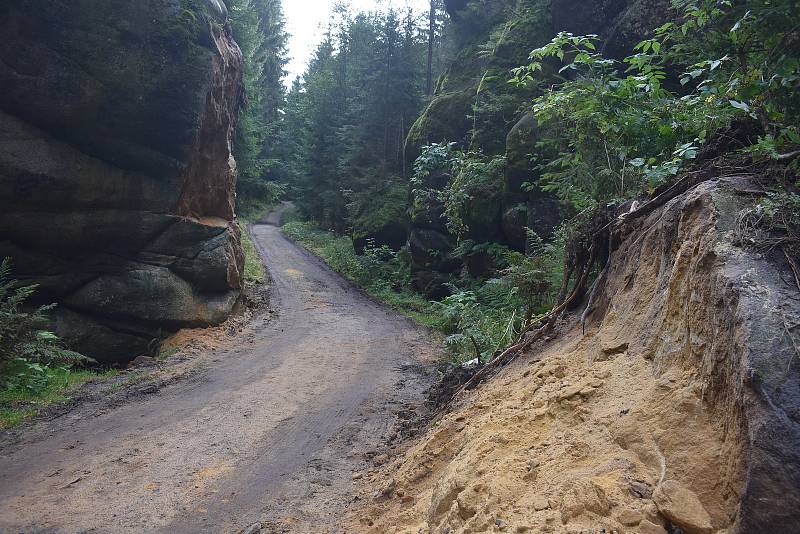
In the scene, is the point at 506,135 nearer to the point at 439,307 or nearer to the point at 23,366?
the point at 439,307

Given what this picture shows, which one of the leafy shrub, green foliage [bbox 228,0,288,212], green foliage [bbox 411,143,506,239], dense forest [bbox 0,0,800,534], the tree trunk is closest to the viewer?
dense forest [bbox 0,0,800,534]

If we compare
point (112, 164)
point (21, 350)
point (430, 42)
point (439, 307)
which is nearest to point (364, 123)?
point (430, 42)

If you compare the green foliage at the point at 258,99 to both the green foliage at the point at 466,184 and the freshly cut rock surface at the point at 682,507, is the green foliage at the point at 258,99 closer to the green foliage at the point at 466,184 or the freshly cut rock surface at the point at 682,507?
the green foliage at the point at 466,184

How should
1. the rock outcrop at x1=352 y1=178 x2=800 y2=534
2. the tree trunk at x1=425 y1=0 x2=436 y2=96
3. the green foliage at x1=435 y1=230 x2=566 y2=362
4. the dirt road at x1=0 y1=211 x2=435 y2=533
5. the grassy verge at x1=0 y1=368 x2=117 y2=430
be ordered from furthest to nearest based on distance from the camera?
the tree trunk at x1=425 y1=0 x2=436 y2=96
the green foliage at x1=435 y1=230 x2=566 y2=362
the grassy verge at x1=0 y1=368 x2=117 y2=430
the dirt road at x1=0 y1=211 x2=435 y2=533
the rock outcrop at x1=352 y1=178 x2=800 y2=534

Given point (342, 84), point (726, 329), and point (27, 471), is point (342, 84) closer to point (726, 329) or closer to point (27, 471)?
point (27, 471)

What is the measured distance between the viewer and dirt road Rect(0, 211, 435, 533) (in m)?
5.59

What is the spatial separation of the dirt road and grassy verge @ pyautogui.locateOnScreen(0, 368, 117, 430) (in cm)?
54

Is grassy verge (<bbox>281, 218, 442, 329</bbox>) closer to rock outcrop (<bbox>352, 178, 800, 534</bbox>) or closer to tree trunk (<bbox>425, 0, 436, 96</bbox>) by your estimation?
tree trunk (<bbox>425, 0, 436, 96</bbox>)

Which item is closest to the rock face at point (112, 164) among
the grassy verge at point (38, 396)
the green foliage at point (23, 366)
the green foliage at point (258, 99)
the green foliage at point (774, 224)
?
the grassy verge at point (38, 396)

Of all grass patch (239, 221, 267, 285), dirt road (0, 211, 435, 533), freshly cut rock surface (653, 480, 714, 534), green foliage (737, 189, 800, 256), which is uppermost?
green foliage (737, 189, 800, 256)

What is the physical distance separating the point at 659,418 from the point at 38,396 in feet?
32.2

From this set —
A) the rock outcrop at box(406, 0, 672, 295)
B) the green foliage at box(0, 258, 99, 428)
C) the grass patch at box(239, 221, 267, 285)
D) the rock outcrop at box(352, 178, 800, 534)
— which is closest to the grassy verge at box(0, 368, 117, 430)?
the green foliage at box(0, 258, 99, 428)

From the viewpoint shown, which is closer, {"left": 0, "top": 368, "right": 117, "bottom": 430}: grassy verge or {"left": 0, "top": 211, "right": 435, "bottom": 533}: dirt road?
{"left": 0, "top": 211, "right": 435, "bottom": 533}: dirt road

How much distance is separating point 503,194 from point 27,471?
1506cm
